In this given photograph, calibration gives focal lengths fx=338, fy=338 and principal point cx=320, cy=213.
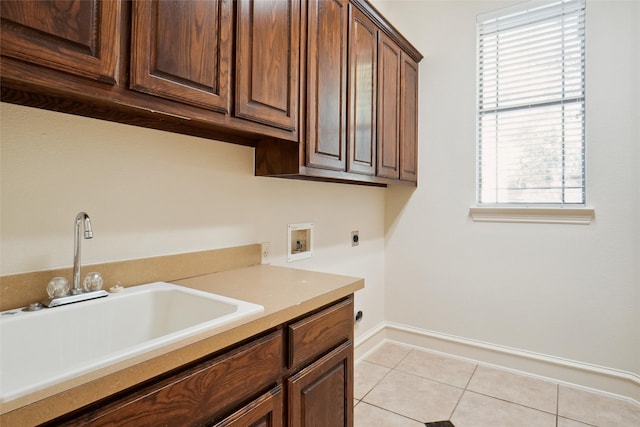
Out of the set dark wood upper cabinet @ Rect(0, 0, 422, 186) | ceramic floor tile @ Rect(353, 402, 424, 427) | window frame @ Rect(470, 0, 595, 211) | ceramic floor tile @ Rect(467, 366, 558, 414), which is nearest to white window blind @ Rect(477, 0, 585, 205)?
window frame @ Rect(470, 0, 595, 211)

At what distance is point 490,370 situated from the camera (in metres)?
2.37

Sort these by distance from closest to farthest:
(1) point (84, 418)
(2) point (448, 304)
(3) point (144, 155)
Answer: (1) point (84, 418)
(3) point (144, 155)
(2) point (448, 304)

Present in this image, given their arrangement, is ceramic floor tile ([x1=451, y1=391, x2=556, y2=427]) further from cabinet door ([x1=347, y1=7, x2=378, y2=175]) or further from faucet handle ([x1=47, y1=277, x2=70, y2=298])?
faucet handle ([x1=47, y1=277, x2=70, y2=298])

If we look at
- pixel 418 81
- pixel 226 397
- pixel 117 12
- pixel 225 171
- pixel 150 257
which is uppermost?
pixel 418 81

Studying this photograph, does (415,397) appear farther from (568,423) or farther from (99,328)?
(99,328)

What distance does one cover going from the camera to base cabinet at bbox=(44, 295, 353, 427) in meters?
0.68

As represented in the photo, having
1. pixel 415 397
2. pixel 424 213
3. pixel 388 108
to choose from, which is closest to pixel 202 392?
pixel 415 397

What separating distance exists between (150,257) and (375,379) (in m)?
1.69

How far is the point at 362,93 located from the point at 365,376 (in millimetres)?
1813

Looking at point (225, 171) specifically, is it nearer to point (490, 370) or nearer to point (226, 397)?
point (226, 397)

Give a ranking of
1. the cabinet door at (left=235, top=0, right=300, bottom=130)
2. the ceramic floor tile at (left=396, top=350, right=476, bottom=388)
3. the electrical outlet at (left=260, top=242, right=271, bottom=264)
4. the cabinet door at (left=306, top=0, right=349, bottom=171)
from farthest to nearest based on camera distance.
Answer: the ceramic floor tile at (left=396, top=350, right=476, bottom=388) < the electrical outlet at (left=260, top=242, right=271, bottom=264) < the cabinet door at (left=306, top=0, right=349, bottom=171) < the cabinet door at (left=235, top=0, right=300, bottom=130)

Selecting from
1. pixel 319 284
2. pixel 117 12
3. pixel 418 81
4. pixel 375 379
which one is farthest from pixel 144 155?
pixel 418 81

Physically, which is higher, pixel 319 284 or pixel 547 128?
pixel 547 128

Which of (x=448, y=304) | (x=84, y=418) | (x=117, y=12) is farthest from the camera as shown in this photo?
(x=448, y=304)
